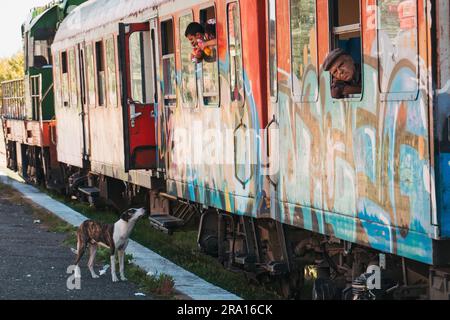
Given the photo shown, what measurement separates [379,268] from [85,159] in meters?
11.6

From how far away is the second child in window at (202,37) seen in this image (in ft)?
36.2

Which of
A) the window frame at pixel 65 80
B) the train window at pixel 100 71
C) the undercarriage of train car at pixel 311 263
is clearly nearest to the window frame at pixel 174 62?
the undercarriage of train car at pixel 311 263

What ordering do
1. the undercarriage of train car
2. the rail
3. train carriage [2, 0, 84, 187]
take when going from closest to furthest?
the undercarriage of train car
train carriage [2, 0, 84, 187]
the rail

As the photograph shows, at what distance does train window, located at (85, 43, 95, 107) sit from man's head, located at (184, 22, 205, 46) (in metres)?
6.38

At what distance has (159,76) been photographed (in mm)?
13102

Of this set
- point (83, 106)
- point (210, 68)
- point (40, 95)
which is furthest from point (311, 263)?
point (40, 95)

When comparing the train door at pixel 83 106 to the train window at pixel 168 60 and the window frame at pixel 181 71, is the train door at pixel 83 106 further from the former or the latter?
the window frame at pixel 181 71

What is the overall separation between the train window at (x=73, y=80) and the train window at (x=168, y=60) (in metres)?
6.56

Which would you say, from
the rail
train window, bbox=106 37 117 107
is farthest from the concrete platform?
the rail

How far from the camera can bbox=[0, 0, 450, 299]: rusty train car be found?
6.70m

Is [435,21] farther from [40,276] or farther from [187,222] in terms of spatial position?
[187,222]

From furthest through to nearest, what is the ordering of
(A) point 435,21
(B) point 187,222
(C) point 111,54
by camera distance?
1. (C) point 111,54
2. (B) point 187,222
3. (A) point 435,21

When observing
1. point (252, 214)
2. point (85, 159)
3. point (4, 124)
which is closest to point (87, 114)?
point (85, 159)

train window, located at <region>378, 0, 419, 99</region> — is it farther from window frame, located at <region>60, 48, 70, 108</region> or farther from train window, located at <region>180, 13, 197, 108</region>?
window frame, located at <region>60, 48, 70, 108</region>
